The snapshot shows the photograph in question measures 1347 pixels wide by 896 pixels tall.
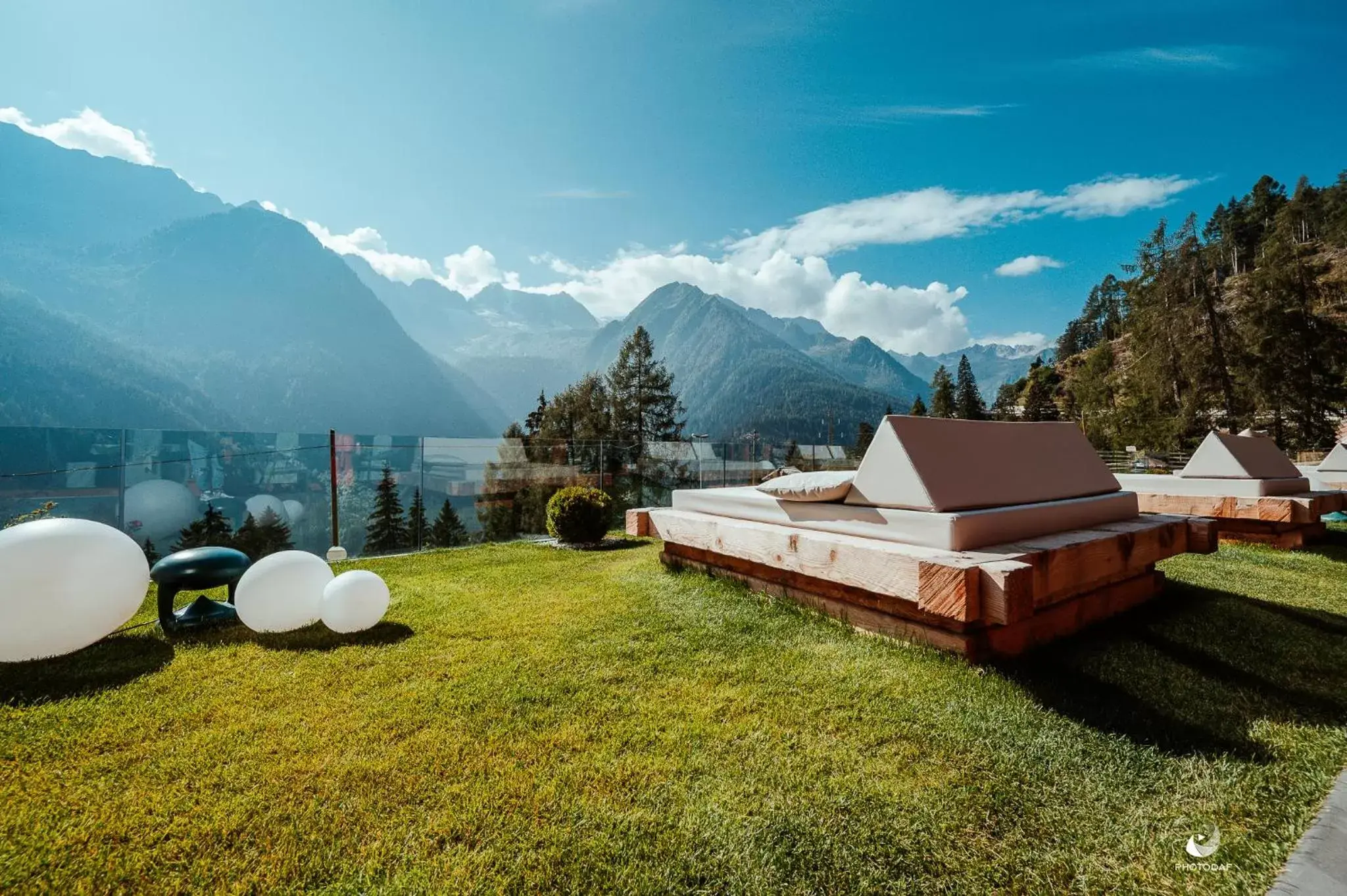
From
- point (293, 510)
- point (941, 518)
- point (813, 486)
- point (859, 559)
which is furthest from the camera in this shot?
point (293, 510)

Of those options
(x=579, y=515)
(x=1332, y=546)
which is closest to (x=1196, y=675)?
(x=1332, y=546)

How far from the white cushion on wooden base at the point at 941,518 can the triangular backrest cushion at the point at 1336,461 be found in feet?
26.2

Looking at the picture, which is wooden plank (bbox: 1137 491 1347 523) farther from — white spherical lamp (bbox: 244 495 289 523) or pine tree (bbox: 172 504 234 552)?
pine tree (bbox: 172 504 234 552)

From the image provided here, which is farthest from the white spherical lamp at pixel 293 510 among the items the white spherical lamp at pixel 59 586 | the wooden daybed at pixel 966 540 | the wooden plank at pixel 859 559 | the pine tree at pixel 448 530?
the wooden daybed at pixel 966 540

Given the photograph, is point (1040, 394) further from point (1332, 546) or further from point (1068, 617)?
point (1068, 617)

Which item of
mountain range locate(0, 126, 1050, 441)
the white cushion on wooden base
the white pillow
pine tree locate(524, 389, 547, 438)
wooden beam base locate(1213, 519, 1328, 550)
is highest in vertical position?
mountain range locate(0, 126, 1050, 441)

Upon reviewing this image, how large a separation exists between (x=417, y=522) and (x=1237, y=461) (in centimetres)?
1073

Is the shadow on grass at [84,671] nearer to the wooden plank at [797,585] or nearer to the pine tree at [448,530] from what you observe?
the wooden plank at [797,585]

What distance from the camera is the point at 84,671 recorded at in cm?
268

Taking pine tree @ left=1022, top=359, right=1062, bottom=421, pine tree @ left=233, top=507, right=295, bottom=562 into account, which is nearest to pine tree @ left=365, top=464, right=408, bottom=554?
pine tree @ left=233, top=507, right=295, bottom=562

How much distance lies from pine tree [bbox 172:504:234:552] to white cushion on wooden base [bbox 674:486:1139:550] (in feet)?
25.9

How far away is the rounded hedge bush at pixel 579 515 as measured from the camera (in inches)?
282

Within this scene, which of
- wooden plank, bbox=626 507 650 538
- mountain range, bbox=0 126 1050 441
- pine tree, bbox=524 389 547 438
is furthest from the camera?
mountain range, bbox=0 126 1050 441
